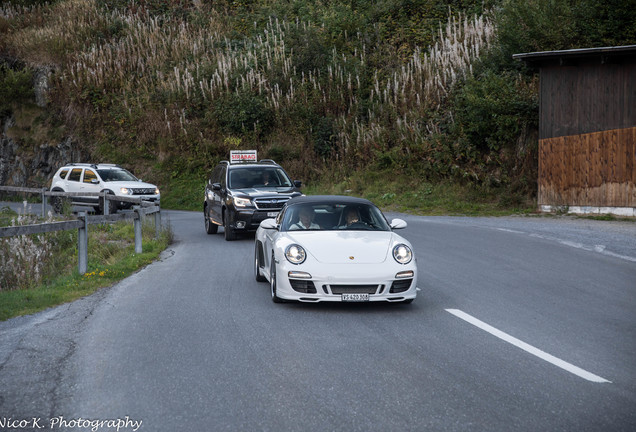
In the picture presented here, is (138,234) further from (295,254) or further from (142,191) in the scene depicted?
(142,191)

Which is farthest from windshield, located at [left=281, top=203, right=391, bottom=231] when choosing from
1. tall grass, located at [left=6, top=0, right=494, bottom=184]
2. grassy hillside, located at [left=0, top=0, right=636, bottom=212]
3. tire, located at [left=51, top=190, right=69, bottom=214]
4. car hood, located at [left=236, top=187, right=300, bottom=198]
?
tall grass, located at [left=6, top=0, right=494, bottom=184]

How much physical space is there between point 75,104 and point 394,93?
19.4 meters

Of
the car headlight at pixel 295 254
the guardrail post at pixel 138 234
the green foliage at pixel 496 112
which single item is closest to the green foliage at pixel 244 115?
the green foliage at pixel 496 112

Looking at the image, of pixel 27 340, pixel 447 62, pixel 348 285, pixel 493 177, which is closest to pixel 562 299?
pixel 348 285

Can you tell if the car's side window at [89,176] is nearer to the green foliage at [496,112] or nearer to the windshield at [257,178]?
the windshield at [257,178]

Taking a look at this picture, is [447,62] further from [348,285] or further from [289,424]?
[289,424]

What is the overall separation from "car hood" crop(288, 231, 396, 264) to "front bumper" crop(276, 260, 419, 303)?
0.43ft

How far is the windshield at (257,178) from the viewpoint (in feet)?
61.8

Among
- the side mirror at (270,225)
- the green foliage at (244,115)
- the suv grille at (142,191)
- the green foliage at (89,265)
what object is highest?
the green foliage at (244,115)

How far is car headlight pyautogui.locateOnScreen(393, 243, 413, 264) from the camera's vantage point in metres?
8.93

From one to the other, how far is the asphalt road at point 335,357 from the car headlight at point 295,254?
0.64 meters

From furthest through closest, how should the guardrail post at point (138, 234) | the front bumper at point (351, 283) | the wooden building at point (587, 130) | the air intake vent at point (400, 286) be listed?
the wooden building at point (587, 130)
the guardrail post at point (138, 234)
the air intake vent at point (400, 286)
the front bumper at point (351, 283)

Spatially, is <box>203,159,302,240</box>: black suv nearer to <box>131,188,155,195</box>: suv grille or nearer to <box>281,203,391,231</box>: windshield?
<box>131,188,155,195</box>: suv grille

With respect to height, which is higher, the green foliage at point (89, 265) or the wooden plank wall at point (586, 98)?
the wooden plank wall at point (586, 98)
